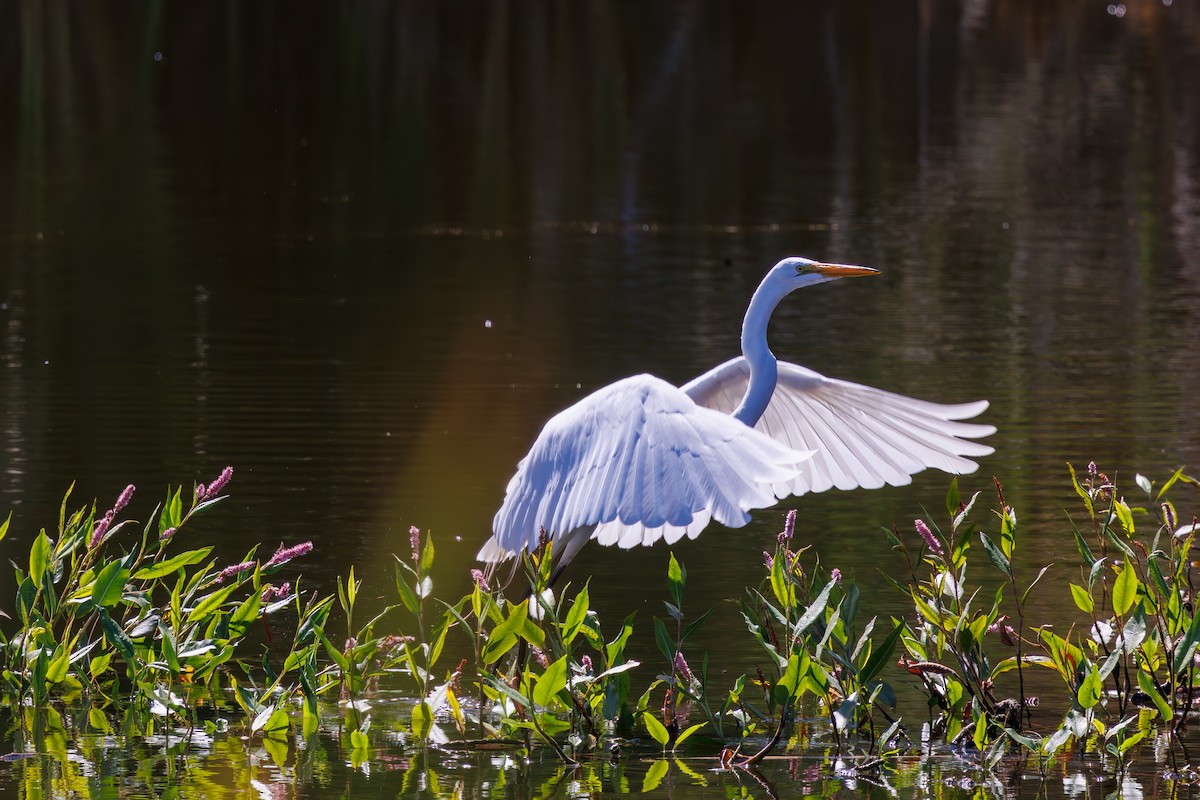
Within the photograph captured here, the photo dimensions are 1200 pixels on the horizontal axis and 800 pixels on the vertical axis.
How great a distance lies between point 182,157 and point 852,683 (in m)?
19.8

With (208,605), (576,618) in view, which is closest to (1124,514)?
(576,618)

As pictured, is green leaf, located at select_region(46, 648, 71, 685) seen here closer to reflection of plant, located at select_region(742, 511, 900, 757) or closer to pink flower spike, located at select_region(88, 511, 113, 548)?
pink flower spike, located at select_region(88, 511, 113, 548)

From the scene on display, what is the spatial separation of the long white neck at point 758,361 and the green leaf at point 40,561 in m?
2.27

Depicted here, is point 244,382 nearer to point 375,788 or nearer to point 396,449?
point 396,449

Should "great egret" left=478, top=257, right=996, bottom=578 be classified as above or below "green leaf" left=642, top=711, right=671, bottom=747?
above

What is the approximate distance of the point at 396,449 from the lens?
10.1m

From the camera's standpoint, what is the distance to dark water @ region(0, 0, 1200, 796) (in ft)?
30.5

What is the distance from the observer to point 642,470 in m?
5.62

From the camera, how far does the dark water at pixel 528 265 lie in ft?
30.5

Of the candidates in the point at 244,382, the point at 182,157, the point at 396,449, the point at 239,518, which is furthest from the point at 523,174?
the point at 239,518

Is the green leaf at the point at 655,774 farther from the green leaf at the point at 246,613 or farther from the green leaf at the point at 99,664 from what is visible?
the green leaf at the point at 99,664

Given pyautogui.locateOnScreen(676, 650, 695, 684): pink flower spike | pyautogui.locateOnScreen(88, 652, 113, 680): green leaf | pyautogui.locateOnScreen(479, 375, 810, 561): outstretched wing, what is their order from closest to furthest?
pyautogui.locateOnScreen(479, 375, 810, 561): outstretched wing
pyautogui.locateOnScreen(676, 650, 695, 684): pink flower spike
pyautogui.locateOnScreen(88, 652, 113, 680): green leaf

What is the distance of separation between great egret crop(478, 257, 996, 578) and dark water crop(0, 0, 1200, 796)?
691 millimetres

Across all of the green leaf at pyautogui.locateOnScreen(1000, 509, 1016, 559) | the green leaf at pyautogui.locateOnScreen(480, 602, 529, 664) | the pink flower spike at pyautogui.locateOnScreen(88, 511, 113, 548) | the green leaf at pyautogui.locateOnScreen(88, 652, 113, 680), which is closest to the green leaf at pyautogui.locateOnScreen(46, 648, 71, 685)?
the green leaf at pyautogui.locateOnScreen(88, 652, 113, 680)
